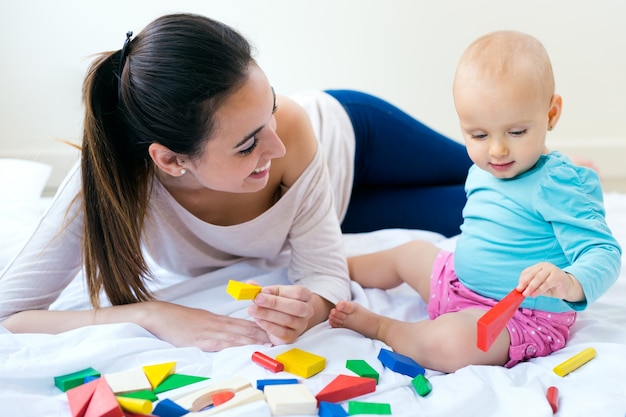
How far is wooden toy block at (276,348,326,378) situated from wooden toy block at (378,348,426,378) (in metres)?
0.10

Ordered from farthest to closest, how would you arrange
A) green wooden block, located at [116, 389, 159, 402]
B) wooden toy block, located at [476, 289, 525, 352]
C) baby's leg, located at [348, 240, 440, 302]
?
1. baby's leg, located at [348, 240, 440, 302]
2. green wooden block, located at [116, 389, 159, 402]
3. wooden toy block, located at [476, 289, 525, 352]

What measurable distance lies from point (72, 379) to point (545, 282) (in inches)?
27.3

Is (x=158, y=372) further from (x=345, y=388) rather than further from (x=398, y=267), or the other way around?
(x=398, y=267)

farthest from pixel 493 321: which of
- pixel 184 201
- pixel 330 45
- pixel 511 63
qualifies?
pixel 330 45

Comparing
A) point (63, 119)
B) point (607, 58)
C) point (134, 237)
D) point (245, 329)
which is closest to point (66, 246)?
point (134, 237)

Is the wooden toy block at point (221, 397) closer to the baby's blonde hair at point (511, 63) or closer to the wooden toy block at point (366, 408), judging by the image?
the wooden toy block at point (366, 408)

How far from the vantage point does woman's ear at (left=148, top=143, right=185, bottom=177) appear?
120 cm

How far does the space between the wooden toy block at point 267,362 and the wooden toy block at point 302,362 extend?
0.04ft

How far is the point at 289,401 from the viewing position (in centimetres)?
98

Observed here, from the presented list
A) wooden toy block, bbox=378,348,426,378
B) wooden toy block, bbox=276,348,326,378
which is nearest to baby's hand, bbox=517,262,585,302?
wooden toy block, bbox=378,348,426,378

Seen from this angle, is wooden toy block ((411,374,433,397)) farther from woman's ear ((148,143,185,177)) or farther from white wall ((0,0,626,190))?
white wall ((0,0,626,190))

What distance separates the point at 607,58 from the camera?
257cm

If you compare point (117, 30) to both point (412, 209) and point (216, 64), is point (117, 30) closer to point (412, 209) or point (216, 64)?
point (412, 209)

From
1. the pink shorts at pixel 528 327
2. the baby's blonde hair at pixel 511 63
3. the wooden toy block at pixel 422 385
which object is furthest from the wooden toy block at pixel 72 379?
the baby's blonde hair at pixel 511 63
